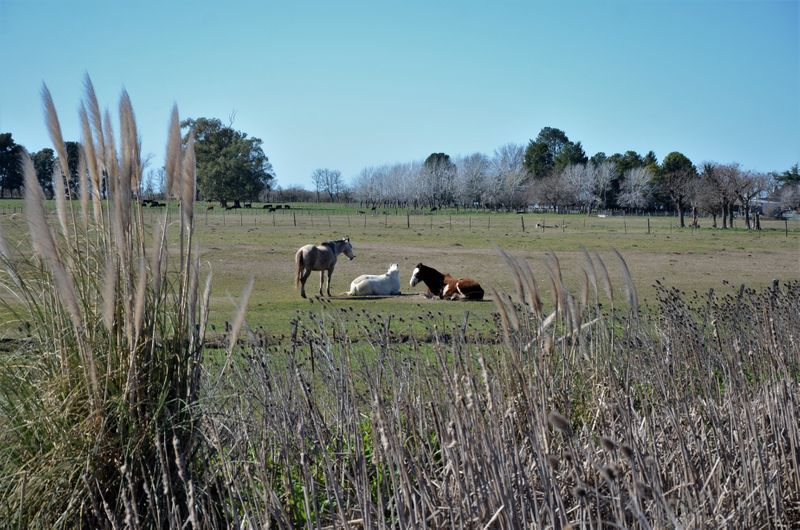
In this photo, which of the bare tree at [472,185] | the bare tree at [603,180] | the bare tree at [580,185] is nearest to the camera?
the bare tree at [580,185]

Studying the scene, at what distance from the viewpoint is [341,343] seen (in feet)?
18.0

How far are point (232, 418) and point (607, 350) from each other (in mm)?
3329

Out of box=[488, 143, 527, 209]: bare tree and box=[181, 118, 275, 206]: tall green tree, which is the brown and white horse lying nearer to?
box=[181, 118, 275, 206]: tall green tree

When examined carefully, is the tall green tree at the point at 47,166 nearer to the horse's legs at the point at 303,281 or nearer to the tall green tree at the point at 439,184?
the horse's legs at the point at 303,281

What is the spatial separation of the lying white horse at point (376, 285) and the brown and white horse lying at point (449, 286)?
0.64m

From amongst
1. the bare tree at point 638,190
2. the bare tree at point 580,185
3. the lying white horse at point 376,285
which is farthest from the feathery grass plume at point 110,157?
the bare tree at point 638,190

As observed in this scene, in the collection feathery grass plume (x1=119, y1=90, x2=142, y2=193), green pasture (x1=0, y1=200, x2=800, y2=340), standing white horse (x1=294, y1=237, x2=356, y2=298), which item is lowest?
green pasture (x1=0, y1=200, x2=800, y2=340)

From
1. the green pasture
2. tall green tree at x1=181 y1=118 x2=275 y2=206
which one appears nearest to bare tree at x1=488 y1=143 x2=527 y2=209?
tall green tree at x1=181 y1=118 x2=275 y2=206

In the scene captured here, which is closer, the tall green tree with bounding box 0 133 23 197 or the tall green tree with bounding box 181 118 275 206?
the tall green tree with bounding box 0 133 23 197

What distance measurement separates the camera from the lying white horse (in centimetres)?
2064

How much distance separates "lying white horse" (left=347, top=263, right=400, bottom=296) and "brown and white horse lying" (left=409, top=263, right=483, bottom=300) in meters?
0.64

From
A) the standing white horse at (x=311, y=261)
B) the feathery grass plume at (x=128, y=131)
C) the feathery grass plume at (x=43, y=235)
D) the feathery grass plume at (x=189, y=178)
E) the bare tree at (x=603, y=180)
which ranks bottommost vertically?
the standing white horse at (x=311, y=261)

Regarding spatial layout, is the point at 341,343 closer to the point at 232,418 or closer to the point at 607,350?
the point at 232,418

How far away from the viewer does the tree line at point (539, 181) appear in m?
72.5
